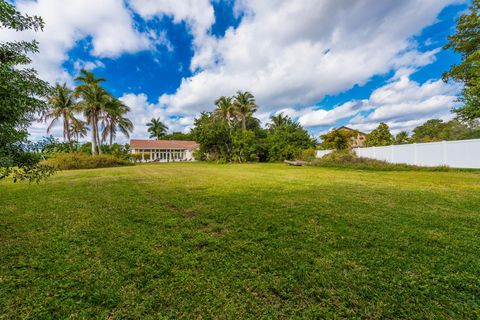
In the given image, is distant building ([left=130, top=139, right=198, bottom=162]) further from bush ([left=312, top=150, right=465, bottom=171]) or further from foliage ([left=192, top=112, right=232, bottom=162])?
bush ([left=312, top=150, right=465, bottom=171])

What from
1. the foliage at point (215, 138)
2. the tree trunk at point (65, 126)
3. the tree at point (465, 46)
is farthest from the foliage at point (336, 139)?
the tree trunk at point (65, 126)

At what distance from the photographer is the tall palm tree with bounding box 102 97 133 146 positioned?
21.8 m

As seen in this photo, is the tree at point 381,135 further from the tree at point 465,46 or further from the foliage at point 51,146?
the foliage at point 51,146

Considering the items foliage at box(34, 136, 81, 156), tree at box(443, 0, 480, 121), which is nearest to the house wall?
foliage at box(34, 136, 81, 156)

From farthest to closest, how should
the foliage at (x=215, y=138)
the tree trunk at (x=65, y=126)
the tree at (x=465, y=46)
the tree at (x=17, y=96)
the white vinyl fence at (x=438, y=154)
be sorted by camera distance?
1. the foliage at (x=215, y=138)
2. the tree trunk at (x=65, y=126)
3. the tree at (x=465, y=46)
4. the white vinyl fence at (x=438, y=154)
5. the tree at (x=17, y=96)

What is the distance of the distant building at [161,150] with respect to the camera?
3460 cm

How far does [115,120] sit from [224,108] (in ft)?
48.2

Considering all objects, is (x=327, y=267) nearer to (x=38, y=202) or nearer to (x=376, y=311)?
(x=376, y=311)

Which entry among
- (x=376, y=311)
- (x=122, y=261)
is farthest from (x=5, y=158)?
(x=376, y=311)

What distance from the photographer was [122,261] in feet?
7.40

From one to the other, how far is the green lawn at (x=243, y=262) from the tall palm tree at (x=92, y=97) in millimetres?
20349

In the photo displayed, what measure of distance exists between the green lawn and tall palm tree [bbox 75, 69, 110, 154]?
2035 cm

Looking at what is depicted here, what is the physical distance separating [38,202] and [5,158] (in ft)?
11.1

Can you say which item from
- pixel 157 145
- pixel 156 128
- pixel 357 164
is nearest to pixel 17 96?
pixel 357 164
